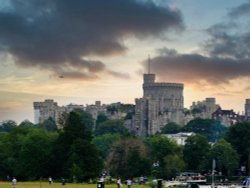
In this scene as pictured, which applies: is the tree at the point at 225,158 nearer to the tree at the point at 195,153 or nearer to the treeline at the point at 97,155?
the treeline at the point at 97,155

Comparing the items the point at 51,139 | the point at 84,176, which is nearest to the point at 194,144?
the point at 51,139

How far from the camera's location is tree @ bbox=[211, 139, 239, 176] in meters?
102

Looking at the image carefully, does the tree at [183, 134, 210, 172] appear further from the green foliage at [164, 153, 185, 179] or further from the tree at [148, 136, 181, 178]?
the green foliage at [164, 153, 185, 179]

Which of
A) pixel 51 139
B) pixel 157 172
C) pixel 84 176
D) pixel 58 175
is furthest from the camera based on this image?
pixel 157 172

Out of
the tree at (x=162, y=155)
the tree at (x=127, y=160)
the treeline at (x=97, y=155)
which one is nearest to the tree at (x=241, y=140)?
the treeline at (x=97, y=155)

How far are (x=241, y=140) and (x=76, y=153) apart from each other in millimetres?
42764

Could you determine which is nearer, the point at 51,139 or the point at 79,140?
the point at 79,140

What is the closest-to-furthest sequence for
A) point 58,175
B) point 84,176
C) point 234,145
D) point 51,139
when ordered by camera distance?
point 84,176 < point 58,175 < point 51,139 < point 234,145

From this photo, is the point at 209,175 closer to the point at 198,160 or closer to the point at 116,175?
the point at 198,160

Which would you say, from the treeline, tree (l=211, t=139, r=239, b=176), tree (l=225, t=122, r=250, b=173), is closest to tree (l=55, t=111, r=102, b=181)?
the treeline

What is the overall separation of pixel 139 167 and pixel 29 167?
1502 cm

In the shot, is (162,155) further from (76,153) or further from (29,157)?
(76,153)

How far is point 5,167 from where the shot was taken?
91.4 meters

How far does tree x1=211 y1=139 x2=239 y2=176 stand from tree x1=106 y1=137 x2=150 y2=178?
14.0 m
